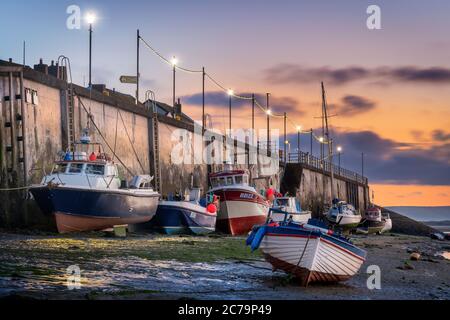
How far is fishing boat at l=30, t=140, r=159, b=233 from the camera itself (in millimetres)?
19797

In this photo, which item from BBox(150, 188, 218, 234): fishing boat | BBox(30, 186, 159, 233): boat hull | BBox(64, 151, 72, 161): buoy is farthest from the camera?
BBox(150, 188, 218, 234): fishing boat

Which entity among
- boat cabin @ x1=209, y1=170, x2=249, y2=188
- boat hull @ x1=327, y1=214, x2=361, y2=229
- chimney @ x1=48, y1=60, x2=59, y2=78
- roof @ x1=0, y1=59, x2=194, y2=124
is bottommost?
boat hull @ x1=327, y1=214, x2=361, y2=229

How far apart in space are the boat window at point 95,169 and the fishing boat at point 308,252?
32.9ft

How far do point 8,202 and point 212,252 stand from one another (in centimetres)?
731

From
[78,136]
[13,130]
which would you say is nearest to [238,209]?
[78,136]

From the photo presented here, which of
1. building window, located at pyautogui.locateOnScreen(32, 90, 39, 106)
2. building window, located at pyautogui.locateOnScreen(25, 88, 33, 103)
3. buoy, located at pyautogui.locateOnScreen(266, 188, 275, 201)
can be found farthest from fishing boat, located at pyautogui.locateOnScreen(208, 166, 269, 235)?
building window, located at pyautogui.locateOnScreen(25, 88, 33, 103)

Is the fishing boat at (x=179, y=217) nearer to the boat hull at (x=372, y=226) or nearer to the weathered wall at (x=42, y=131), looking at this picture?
the weathered wall at (x=42, y=131)

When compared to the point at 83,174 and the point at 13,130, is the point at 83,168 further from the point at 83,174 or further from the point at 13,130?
the point at 13,130

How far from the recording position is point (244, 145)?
156ft

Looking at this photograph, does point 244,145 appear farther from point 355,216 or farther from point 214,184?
point 214,184

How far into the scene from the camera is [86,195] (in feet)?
66.9

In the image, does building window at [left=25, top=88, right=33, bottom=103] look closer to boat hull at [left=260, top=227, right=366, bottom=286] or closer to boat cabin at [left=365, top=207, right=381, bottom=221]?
boat hull at [left=260, top=227, right=366, bottom=286]

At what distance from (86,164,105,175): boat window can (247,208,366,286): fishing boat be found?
10022 mm
